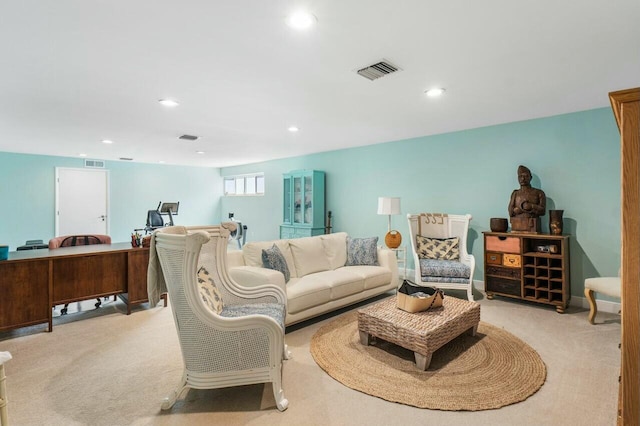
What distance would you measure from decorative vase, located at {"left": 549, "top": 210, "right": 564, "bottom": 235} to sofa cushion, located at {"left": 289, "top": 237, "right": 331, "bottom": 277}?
267 cm

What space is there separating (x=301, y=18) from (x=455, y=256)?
3603 millimetres

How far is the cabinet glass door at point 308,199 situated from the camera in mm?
6492

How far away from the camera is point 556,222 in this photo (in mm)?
3748

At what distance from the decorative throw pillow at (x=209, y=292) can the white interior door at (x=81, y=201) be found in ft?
23.3

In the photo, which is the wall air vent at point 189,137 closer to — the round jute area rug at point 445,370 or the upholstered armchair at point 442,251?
the upholstered armchair at point 442,251

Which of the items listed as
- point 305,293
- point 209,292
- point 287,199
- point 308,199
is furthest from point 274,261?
point 287,199

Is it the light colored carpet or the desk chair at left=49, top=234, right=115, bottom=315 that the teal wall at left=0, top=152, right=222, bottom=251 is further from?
the light colored carpet

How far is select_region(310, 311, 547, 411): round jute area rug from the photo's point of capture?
6.74ft

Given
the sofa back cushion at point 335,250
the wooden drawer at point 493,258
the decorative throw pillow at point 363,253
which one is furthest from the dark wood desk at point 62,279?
the wooden drawer at point 493,258

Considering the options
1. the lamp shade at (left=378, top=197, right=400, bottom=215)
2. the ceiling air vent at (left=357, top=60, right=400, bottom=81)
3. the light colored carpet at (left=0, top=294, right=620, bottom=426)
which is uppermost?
the ceiling air vent at (left=357, top=60, right=400, bottom=81)

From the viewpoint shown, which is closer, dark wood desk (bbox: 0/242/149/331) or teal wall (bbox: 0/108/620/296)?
dark wood desk (bbox: 0/242/149/331)

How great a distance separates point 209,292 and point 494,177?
4.00 m

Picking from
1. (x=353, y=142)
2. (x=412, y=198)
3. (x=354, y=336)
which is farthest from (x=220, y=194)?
(x=354, y=336)

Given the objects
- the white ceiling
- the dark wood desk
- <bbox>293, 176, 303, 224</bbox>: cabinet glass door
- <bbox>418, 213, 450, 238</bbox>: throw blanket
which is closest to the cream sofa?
<bbox>418, 213, 450, 238</bbox>: throw blanket
